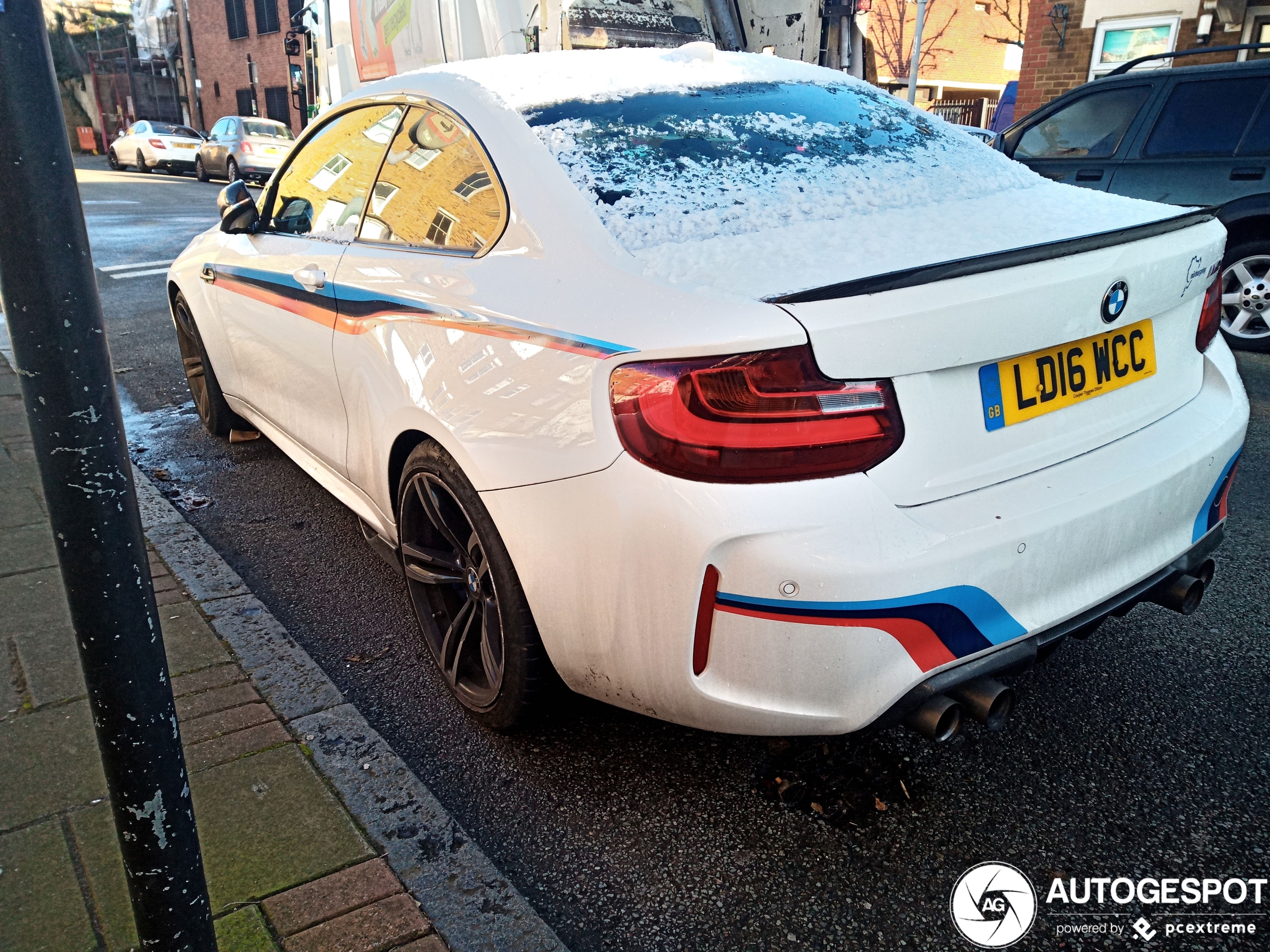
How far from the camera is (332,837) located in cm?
210

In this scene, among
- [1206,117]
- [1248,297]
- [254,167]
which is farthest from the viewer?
[254,167]

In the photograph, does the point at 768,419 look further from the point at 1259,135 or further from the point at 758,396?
the point at 1259,135

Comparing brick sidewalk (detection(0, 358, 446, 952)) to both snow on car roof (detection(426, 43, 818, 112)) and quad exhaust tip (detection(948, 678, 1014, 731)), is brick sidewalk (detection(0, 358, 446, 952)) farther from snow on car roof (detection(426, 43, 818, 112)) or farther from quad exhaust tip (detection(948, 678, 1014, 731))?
snow on car roof (detection(426, 43, 818, 112))

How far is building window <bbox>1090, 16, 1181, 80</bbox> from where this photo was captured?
13812 millimetres

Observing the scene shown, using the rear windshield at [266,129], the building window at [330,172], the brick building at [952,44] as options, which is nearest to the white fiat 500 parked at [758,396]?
the building window at [330,172]

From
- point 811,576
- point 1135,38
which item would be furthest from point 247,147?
point 811,576

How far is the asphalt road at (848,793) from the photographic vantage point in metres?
2.01

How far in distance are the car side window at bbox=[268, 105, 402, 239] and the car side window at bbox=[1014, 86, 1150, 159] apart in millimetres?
5246

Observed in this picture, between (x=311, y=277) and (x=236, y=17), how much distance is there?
1501 inches

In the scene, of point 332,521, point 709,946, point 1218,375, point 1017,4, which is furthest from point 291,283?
point 1017,4

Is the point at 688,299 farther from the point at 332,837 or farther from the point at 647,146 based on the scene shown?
the point at 332,837

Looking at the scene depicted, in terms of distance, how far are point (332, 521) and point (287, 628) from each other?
0.90 metres

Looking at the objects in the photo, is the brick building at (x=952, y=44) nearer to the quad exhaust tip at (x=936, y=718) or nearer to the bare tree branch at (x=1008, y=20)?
the bare tree branch at (x=1008, y=20)

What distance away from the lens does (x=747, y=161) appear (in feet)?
8.03
